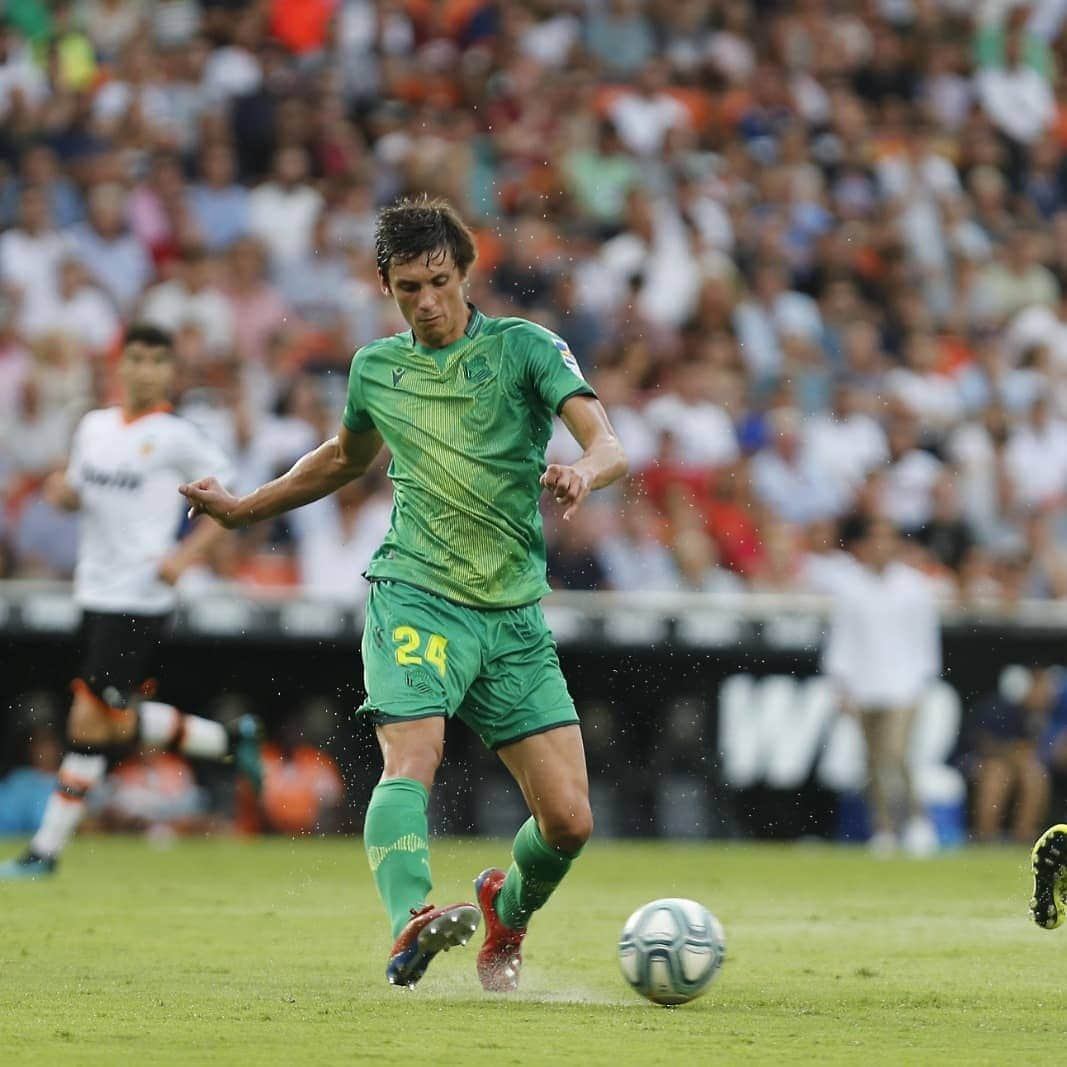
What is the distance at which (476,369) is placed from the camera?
708cm

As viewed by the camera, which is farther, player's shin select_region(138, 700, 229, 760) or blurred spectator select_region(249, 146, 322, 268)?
blurred spectator select_region(249, 146, 322, 268)

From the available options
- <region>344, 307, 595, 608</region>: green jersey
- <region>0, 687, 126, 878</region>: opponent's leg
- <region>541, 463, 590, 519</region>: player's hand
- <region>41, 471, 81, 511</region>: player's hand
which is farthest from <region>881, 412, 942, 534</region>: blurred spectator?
<region>541, 463, 590, 519</region>: player's hand

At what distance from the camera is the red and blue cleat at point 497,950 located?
734cm

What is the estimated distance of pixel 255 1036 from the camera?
597cm

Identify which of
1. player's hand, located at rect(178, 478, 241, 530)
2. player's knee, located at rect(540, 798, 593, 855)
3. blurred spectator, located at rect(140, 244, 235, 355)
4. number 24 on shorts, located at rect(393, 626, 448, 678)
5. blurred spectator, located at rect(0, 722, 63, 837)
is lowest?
blurred spectator, located at rect(0, 722, 63, 837)

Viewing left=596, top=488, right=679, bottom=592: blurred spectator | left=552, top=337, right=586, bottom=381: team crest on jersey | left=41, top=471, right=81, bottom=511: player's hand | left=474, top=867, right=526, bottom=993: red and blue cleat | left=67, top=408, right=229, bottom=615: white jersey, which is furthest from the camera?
left=596, top=488, right=679, bottom=592: blurred spectator

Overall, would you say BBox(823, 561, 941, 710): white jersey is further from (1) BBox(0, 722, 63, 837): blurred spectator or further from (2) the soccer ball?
(2) the soccer ball

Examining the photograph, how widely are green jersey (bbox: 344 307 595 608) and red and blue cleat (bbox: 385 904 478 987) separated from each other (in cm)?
115

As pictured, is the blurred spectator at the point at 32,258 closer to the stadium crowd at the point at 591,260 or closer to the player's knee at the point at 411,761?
the stadium crowd at the point at 591,260

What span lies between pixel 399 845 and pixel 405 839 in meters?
0.02

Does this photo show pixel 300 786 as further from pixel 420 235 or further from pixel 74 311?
pixel 420 235

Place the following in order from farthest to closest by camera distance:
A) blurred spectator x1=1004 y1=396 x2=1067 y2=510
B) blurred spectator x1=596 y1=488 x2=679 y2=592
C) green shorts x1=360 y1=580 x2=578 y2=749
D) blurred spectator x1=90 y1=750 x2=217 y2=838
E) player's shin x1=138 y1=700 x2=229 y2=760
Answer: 1. blurred spectator x1=1004 y1=396 x2=1067 y2=510
2. blurred spectator x1=596 y1=488 x2=679 y2=592
3. blurred spectator x1=90 y1=750 x2=217 y2=838
4. player's shin x1=138 y1=700 x2=229 y2=760
5. green shorts x1=360 y1=580 x2=578 y2=749

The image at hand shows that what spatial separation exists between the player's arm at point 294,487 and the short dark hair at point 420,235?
65 cm

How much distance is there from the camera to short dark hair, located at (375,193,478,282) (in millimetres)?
6840
